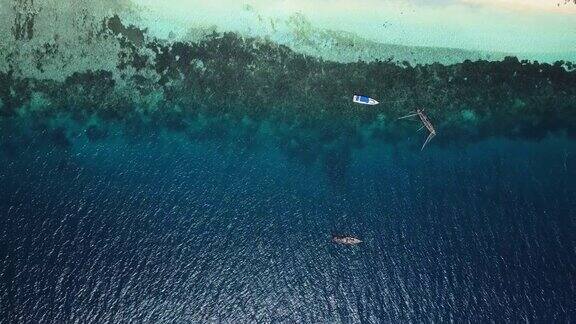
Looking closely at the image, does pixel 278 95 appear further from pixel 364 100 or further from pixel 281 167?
pixel 364 100

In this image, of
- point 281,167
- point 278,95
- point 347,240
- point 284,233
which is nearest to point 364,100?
point 278,95

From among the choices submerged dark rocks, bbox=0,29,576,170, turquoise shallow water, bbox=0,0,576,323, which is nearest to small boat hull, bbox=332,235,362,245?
turquoise shallow water, bbox=0,0,576,323

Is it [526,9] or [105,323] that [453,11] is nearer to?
[526,9]

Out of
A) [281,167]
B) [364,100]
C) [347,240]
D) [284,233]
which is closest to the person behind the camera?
[347,240]

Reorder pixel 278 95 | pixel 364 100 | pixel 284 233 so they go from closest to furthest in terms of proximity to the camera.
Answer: pixel 284 233, pixel 364 100, pixel 278 95

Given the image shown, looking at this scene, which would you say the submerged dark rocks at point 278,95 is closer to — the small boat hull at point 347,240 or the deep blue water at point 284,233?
the deep blue water at point 284,233

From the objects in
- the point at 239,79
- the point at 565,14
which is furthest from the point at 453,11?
the point at 239,79

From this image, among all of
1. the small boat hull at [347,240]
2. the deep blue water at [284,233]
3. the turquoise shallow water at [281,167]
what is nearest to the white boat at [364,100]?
the turquoise shallow water at [281,167]

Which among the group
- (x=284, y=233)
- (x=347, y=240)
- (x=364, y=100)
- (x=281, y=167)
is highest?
(x=364, y=100)

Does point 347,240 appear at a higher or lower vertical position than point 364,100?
lower
